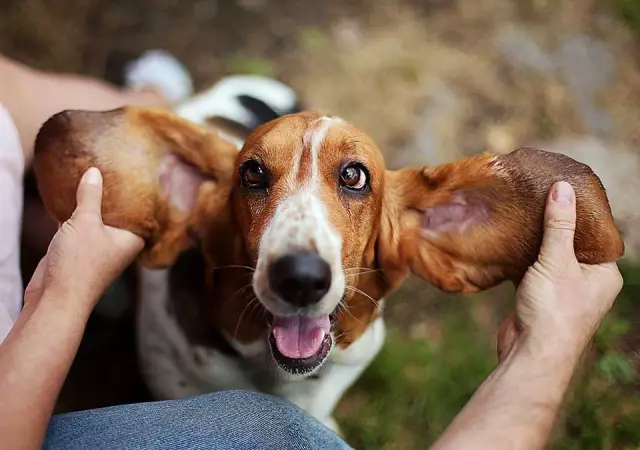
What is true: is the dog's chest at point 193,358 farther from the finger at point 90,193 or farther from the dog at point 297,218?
the finger at point 90,193

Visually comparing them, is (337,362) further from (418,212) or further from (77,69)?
(77,69)

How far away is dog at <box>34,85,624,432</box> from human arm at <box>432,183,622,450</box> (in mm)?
54

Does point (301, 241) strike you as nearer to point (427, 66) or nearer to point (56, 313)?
point (56, 313)

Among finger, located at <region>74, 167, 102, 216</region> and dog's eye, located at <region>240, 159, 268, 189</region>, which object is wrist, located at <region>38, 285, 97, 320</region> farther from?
dog's eye, located at <region>240, 159, 268, 189</region>

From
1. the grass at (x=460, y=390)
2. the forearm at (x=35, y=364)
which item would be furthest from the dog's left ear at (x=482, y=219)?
the grass at (x=460, y=390)

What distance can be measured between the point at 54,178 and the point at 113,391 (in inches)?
42.2

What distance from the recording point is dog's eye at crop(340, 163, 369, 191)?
1.72m

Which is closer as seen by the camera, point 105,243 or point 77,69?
point 105,243

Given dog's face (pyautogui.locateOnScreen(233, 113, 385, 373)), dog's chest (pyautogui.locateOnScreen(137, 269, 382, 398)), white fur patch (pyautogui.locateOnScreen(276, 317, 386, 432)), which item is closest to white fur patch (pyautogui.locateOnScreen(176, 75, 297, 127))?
dog's chest (pyautogui.locateOnScreen(137, 269, 382, 398))

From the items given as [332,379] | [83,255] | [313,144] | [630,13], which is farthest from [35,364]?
[630,13]

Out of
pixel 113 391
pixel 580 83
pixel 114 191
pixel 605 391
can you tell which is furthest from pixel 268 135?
pixel 580 83

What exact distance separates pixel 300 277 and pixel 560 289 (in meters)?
0.63

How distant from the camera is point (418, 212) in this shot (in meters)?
1.90

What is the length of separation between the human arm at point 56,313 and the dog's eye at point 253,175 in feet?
1.08
